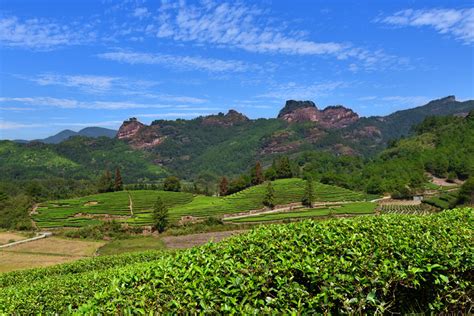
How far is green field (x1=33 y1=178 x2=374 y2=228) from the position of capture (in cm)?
7981

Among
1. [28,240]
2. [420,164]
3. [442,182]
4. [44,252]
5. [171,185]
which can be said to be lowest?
[442,182]

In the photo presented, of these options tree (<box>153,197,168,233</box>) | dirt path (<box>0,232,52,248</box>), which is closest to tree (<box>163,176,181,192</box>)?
tree (<box>153,197,168,233</box>)

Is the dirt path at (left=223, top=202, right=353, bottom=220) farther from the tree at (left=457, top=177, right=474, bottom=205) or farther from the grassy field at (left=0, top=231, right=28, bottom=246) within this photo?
the grassy field at (left=0, top=231, right=28, bottom=246)

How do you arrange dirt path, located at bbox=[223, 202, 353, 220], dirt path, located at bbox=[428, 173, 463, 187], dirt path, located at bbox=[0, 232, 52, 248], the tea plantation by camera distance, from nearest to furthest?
the tea plantation
dirt path, located at bbox=[0, 232, 52, 248]
dirt path, located at bbox=[223, 202, 353, 220]
dirt path, located at bbox=[428, 173, 463, 187]

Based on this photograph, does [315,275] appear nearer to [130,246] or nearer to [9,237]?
[130,246]

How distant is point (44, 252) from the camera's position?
52469 mm

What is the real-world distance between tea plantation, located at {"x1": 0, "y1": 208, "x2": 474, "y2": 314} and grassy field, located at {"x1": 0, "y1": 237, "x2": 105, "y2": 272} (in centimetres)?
4487

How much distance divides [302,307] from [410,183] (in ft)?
386

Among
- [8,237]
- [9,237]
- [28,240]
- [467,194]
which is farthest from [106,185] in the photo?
[467,194]

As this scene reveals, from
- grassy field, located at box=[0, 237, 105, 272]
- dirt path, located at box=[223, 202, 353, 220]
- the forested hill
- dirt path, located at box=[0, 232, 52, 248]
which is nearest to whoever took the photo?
grassy field, located at box=[0, 237, 105, 272]

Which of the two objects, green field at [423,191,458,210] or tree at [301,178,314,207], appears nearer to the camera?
green field at [423,191,458,210]

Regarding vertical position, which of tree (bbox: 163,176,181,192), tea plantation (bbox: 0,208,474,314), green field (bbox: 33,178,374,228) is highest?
tea plantation (bbox: 0,208,474,314)

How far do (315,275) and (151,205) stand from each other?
94.3 m

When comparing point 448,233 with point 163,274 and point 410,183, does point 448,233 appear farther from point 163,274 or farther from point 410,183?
point 410,183
